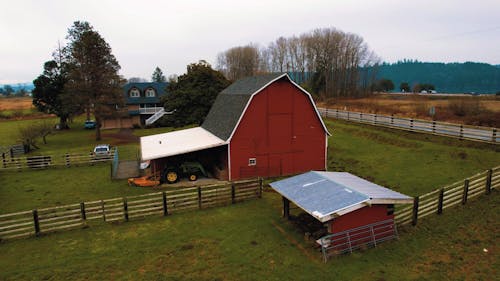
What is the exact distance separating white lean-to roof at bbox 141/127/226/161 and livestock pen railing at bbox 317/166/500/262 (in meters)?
11.2

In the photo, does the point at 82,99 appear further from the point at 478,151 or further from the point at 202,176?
the point at 478,151

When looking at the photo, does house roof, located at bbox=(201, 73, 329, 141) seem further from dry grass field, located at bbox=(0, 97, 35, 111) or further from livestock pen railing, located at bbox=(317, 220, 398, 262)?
dry grass field, located at bbox=(0, 97, 35, 111)

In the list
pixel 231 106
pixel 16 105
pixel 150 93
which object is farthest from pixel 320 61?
pixel 16 105

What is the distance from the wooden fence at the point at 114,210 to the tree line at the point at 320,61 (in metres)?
61.2

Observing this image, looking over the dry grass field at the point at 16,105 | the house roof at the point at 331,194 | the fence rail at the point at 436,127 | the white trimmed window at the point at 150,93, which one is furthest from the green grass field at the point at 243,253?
the dry grass field at the point at 16,105

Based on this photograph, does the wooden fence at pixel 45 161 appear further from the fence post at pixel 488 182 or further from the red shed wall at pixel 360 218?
the fence post at pixel 488 182

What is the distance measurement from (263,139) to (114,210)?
1060 cm

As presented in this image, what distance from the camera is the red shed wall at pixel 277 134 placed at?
21375 millimetres

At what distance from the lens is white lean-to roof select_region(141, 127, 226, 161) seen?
808 inches

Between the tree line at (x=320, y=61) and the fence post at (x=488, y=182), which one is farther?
the tree line at (x=320, y=61)

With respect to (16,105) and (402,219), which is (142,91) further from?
(16,105)

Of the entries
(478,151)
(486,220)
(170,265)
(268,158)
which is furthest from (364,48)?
(170,265)

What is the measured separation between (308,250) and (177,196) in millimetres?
7751

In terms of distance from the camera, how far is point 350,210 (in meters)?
11.1
